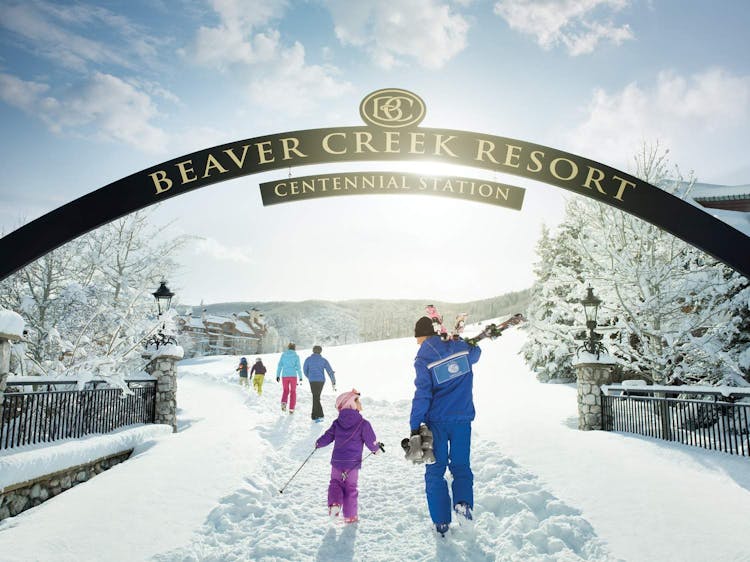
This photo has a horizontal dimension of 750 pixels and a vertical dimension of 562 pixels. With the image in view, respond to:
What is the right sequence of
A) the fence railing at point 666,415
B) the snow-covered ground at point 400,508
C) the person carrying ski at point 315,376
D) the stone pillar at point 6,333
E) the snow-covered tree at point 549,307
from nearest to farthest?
the snow-covered ground at point 400,508 → the stone pillar at point 6,333 → the fence railing at point 666,415 → the person carrying ski at point 315,376 → the snow-covered tree at point 549,307

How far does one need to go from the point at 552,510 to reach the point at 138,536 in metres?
4.13

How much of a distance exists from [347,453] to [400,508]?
101cm

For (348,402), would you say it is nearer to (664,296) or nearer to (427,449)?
(427,449)

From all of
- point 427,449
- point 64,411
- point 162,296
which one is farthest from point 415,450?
point 162,296

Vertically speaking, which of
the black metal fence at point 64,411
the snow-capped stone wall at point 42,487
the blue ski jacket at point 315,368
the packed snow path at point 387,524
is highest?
the blue ski jacket at point 315,368

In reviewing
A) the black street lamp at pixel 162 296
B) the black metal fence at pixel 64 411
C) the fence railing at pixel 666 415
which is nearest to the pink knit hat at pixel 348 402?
the black metal fence at pixel 64 411

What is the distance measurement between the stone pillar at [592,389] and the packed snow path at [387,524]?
4572 millimetres

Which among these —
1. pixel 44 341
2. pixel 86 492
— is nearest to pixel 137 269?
pixel 44 341

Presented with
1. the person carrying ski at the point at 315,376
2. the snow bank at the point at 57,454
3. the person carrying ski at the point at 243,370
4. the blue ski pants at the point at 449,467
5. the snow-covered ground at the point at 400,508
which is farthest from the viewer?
the person carrying ski at the point at 243,370

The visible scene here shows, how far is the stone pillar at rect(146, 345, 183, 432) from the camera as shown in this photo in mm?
11750

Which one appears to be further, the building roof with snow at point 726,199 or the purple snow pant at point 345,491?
the building roof with snow at point 726,199

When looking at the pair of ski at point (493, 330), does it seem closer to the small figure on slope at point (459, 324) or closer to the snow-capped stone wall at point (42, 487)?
the small figure on slope at point (459, 324)

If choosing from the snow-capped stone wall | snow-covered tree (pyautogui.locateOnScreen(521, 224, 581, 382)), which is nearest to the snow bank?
the snow-capped stone wall

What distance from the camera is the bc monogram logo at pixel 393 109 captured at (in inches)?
209
